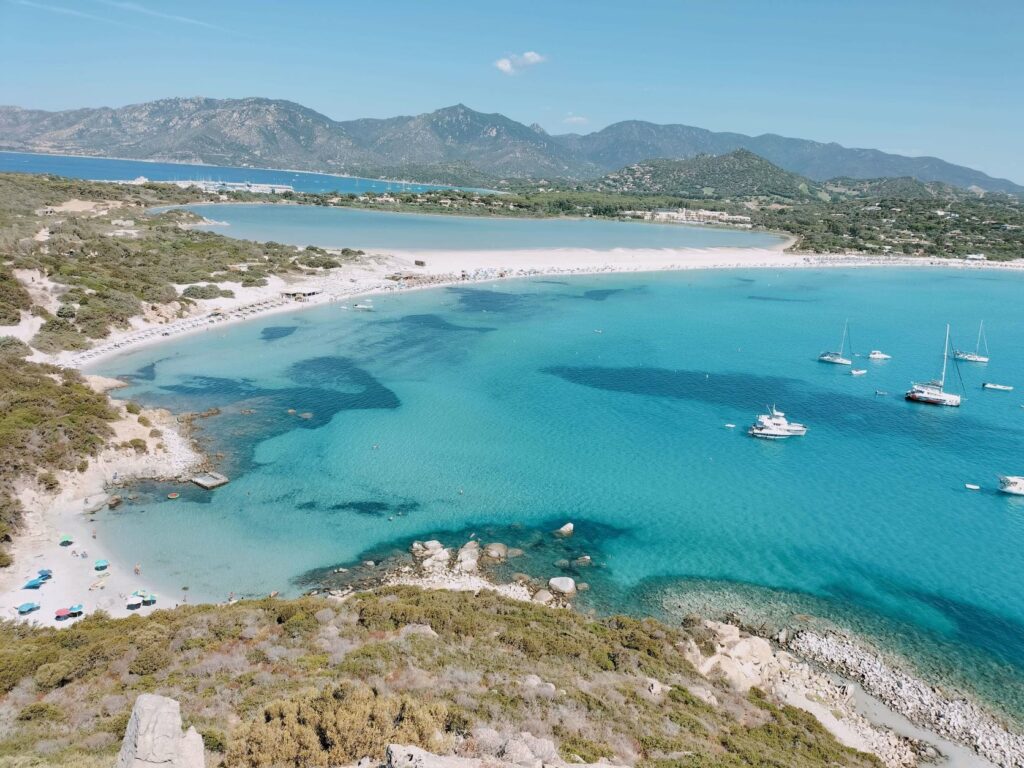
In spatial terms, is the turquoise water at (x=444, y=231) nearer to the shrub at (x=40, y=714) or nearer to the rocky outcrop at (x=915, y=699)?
the shrub at (x=40, y=714)

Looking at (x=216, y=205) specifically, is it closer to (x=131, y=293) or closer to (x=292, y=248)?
(x=292, y=248)

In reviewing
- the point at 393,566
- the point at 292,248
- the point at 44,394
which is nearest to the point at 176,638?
the point at 393,566

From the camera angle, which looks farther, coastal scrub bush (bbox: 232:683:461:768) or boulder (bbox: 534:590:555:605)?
boulder (bbox: 534:590:555:605)

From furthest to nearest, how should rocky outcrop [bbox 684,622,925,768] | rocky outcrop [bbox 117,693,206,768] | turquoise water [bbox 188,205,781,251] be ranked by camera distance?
turquoise water [bbox 188,205,781,251], rocky outcrop [bbox 684,622,925,768], rocky outcrop [bbox 117,693,206,768]

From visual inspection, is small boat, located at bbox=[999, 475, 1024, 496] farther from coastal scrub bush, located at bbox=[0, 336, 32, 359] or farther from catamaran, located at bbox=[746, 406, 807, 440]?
coastal scrub bush, located at bbox=[0, 336, 32, 359]

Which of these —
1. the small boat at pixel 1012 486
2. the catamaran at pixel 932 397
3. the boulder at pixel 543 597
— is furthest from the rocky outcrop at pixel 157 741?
the catamaran at pixel 932 397

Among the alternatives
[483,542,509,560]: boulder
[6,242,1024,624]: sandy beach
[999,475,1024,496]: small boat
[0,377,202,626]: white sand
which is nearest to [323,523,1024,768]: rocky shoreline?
[483,542,509,560]: boulder

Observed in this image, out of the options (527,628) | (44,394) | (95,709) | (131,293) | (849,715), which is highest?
(131,293)
